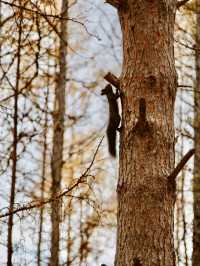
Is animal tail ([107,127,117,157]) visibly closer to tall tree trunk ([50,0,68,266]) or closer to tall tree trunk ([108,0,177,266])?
tall tree trunk ([108,0,177,266])

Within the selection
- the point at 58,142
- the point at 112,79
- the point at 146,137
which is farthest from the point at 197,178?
the point at 146,137

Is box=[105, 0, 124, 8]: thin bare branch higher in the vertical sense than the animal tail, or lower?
higher

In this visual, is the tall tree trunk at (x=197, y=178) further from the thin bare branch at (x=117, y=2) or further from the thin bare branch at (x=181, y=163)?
the thin bare branch at (x=181, y=163)

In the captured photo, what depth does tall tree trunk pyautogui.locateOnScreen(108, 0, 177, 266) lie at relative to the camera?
2.81 m

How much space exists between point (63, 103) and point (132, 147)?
5411 mm

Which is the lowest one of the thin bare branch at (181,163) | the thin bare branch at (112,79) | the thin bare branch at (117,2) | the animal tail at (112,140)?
the thin bare branch at (181,163)

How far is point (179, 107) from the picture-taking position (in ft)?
41.6

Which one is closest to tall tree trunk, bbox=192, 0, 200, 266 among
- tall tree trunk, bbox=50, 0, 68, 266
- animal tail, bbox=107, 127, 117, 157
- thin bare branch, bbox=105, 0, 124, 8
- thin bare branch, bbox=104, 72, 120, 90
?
tall tree trunk, bbox=50, 0, 68, 266

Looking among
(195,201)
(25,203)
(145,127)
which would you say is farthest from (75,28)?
(145,127)

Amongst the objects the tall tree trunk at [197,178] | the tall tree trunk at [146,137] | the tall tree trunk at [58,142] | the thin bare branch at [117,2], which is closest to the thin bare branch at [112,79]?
the tall tree trunk at [146,137]

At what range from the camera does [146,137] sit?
293cm

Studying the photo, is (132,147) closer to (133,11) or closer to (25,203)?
(133,11)

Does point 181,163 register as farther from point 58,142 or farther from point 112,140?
point 58,142

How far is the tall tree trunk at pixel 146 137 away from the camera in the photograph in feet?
9.21
